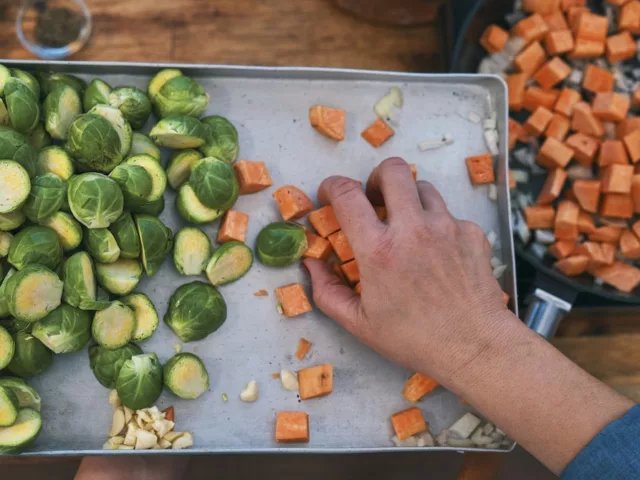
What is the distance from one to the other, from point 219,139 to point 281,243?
258mm

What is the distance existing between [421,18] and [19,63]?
3.32ft

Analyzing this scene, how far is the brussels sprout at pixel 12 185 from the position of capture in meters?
1.10

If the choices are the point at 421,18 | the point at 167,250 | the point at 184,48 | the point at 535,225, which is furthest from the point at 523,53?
the point at 167,250

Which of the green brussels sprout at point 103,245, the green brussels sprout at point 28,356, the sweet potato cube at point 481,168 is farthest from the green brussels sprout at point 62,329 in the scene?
the sweet potato cube at point 481,168

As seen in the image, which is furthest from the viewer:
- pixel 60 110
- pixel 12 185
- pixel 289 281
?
pixel 289 281

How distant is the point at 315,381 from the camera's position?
4.09 ft

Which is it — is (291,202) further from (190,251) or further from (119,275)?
(119,275)

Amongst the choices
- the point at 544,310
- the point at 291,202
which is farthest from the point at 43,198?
the point at 544,310

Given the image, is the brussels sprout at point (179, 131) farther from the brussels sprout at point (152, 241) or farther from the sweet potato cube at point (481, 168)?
the sweet potato cube at point (481, 168)

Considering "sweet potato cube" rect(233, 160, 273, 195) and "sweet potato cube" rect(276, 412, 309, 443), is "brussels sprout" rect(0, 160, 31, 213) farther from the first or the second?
"sweet potato cube" rect(276, 412, 309, 443)

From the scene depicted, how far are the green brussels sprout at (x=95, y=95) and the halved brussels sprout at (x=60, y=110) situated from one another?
0.07 ft

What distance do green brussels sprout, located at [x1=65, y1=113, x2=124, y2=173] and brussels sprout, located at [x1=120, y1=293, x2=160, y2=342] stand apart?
0.27 metres

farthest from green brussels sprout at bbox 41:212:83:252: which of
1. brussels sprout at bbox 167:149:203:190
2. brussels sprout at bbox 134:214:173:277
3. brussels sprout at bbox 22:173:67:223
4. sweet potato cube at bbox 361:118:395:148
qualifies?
sweet potato cube at bbox 361:118:395:148

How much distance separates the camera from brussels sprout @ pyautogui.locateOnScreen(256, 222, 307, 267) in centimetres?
125
